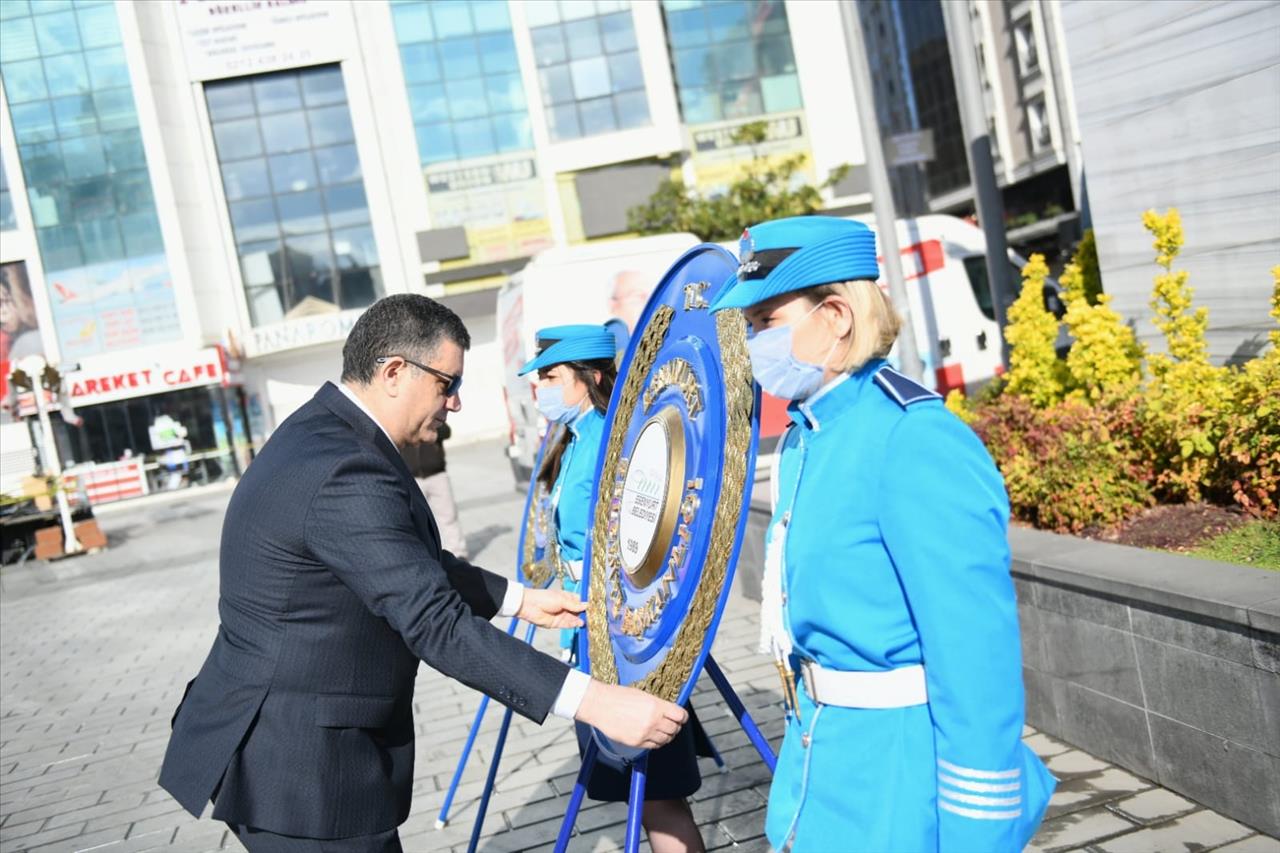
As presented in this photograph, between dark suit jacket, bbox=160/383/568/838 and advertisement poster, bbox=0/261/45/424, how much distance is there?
120 ft

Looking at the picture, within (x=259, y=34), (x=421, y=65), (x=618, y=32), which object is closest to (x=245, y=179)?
(x=259, y=34)

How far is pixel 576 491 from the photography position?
3.94 meters

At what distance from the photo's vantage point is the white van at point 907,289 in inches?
539

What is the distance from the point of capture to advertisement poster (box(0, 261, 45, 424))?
34.1 m

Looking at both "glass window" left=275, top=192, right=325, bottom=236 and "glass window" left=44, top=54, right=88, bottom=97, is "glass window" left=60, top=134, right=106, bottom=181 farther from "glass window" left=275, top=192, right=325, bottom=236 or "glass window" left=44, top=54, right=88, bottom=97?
"glass window" left=275, top=192, right=325, bottom=236

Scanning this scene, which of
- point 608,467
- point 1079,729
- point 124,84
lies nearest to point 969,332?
point 1079,729

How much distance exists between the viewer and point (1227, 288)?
20.0 ft

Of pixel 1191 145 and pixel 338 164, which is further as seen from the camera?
pixel 338 164

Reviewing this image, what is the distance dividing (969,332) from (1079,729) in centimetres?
1104

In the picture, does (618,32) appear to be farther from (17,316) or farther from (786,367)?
(786,367)

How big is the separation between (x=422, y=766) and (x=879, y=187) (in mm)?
8317

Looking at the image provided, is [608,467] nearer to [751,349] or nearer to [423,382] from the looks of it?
[423,382]

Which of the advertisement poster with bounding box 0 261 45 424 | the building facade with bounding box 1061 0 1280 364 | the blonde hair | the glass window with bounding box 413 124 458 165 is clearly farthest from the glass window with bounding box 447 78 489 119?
the blonde hair

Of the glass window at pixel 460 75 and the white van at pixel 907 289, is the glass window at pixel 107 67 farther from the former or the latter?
the white van at pixel 907 289
